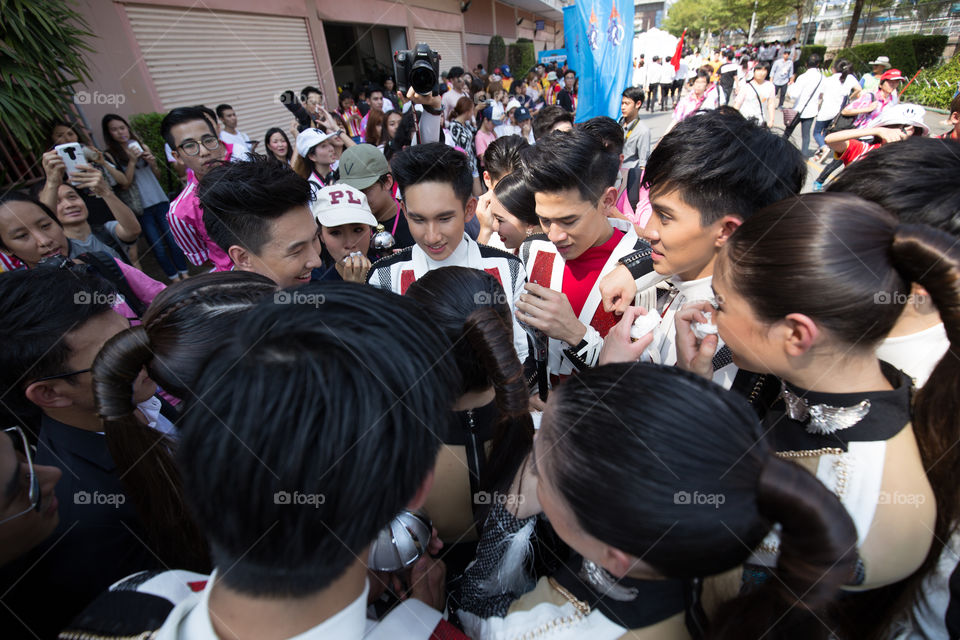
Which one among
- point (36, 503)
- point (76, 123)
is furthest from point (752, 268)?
point (76, 123)

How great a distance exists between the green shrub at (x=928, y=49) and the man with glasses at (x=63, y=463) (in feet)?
75.0

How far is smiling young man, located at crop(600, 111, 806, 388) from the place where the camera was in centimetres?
157

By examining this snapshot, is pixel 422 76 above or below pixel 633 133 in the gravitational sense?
above

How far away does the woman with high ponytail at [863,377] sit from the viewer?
914mm

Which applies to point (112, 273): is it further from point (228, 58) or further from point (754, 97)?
point (754, 97)

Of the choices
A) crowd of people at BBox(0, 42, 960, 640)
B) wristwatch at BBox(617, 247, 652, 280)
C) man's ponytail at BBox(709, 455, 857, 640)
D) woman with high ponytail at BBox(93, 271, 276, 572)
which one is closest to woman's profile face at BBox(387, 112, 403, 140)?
crowd of people at BBox(0, 42, 960, 640)

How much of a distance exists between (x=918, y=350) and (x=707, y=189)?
2.63ft

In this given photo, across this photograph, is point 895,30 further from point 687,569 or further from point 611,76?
point 687,569

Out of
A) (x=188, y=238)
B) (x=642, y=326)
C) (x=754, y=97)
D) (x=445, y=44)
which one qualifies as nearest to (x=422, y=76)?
(x=188, y=238)

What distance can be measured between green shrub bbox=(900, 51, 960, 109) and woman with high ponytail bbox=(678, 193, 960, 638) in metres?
14.9

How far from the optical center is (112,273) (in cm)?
233

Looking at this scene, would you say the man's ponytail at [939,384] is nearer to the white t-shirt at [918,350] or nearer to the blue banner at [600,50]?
the white t-shirt at [918,350]

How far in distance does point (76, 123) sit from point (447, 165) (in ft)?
17.0

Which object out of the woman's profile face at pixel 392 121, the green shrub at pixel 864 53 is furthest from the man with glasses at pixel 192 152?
the green shrub at pixel 864 53
